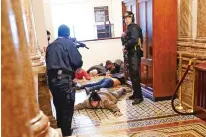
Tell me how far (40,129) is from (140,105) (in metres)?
3.79

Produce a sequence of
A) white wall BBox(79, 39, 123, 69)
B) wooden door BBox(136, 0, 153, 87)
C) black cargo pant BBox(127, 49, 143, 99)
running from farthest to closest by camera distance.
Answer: white wall BBox(79, 39, 123, 69) → wooden door BBox(136, 0, 153, 87) → black cargo pant BBox(127, 49, 143, 99)

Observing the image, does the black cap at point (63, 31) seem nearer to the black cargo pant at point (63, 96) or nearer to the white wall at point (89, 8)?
the black cargo pant at point (63, 96)

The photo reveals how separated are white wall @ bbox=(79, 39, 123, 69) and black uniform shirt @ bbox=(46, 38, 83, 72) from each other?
5611mm

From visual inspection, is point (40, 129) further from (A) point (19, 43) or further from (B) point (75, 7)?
(B) point (75, 7)

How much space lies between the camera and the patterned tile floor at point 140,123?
3.22 meters

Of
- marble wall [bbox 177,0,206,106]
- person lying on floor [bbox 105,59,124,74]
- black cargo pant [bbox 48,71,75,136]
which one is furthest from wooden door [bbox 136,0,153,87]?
person lying on floor [bbox 105,59,124,74]

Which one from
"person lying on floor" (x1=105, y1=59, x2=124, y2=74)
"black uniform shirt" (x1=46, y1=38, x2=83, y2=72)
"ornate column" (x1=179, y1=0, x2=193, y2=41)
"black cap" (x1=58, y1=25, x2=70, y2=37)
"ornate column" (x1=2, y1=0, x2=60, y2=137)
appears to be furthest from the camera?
"person lying on floor" (x1=105, y1=59, x2=124, y2=74)

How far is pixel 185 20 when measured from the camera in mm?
4289

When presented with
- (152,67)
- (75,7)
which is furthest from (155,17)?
(75,7)

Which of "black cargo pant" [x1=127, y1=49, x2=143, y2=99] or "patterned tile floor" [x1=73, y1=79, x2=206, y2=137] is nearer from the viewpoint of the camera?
"patterned tile floor" [x1=73, y1=79, x2=206, y2=137]

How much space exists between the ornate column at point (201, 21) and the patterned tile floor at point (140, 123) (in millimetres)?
1299

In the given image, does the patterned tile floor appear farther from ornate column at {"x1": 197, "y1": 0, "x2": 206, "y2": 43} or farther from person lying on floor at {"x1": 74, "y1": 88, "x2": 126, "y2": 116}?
ornate column at {"x1": 197, "y1": 0, "x2": 206, "y2": 43}

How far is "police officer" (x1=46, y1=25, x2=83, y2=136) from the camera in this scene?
9.43 ft

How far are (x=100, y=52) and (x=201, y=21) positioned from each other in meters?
5.18
